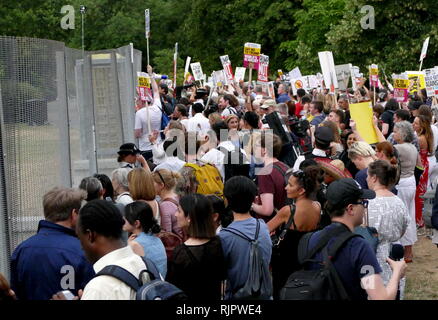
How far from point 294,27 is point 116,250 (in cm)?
4334

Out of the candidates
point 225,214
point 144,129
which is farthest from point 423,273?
point 144,129

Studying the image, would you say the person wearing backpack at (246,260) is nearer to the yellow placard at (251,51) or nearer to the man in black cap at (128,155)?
the man in black cap at (128,155)

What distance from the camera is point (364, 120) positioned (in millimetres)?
10672

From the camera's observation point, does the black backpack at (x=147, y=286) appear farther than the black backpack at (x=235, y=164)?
No

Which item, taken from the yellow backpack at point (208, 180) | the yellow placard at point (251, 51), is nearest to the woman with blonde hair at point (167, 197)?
the yellow backpack at point (208, 180)

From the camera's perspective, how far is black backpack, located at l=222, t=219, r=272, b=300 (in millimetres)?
5633

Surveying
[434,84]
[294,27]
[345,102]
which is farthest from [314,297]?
[294,27]

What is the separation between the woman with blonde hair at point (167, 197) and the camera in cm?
688

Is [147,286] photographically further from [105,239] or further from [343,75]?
[343,75]

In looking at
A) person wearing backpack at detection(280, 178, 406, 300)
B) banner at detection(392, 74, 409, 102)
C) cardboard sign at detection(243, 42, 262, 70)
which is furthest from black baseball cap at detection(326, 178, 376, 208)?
cardboard sign at detection(243, 42, 262, 70)

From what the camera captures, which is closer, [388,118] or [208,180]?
[208,180]

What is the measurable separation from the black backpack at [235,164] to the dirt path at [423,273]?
2426mm

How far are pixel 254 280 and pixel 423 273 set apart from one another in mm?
5561

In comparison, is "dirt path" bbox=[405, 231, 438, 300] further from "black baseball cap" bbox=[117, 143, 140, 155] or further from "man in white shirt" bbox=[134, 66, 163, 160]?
"man in white shirt" bbox=[134, 66, 163, 160]
